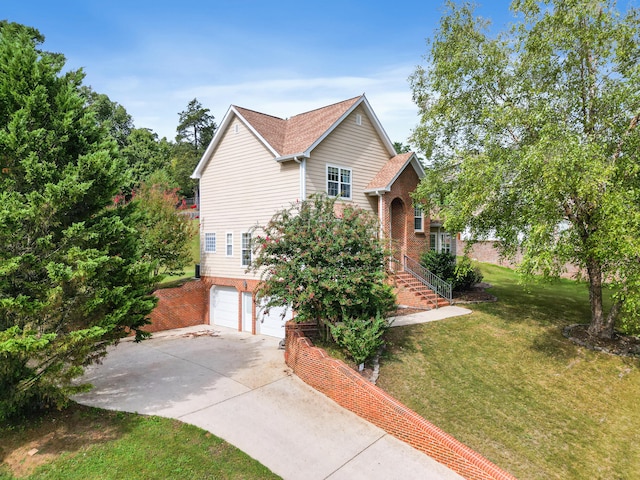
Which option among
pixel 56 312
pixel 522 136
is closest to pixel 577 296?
pixel 522 136

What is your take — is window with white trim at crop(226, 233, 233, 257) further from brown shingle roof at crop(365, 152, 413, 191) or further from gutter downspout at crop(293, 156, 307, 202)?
brown shingle roof at crop(365, 152, 413, 191)

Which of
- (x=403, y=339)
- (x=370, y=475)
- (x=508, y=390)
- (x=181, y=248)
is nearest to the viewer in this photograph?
(x=370, y=475)

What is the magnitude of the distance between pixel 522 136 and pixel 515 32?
3827mm

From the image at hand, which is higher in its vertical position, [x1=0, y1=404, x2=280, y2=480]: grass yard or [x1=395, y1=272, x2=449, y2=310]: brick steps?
[x1=395, y1=272, x2=449, y2=310]: brick steps

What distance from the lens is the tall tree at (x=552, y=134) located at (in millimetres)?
10344

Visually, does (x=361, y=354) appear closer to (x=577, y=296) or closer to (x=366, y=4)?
(x=366, y=4)

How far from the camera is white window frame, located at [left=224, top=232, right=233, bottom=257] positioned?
59.4 feet

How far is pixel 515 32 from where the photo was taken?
1341 centimetres

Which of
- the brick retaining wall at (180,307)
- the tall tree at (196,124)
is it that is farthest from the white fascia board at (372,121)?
the tall tree at (196,124)

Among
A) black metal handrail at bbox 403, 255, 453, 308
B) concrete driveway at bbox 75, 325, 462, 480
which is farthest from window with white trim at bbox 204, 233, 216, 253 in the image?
black metal handrail at bbox 403, 255, 453, 308

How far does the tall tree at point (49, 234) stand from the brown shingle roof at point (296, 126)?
8.31 meters

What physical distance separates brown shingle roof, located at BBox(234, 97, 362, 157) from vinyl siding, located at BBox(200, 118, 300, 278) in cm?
55

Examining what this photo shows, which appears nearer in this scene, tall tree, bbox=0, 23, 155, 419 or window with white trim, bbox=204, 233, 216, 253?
tall tree, bbox=0, 23, 155, 419

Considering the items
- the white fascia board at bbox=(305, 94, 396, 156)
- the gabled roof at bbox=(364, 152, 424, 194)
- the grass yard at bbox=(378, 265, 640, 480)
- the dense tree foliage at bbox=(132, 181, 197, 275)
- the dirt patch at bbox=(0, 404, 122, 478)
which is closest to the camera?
the dirt patch at bbox=(0, 404, 122, 478)
